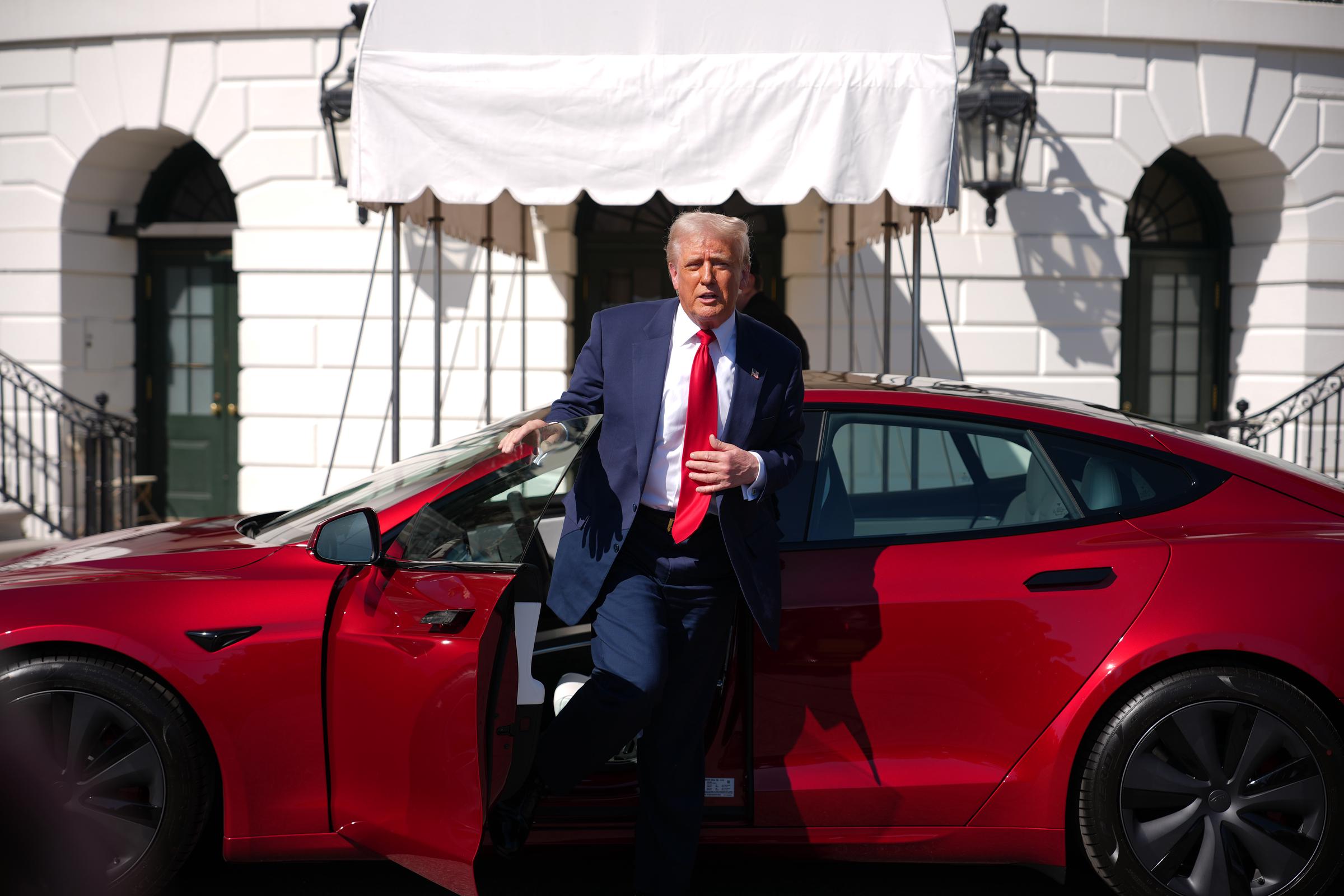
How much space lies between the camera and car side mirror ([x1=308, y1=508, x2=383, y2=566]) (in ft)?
8.90

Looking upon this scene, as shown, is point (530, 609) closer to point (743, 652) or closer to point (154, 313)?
point (743, 652)

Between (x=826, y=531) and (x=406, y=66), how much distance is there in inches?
129

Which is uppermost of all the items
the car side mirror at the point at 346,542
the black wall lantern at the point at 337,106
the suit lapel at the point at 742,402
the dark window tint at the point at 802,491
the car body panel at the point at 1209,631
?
the black wall lantern at the point at 337,106

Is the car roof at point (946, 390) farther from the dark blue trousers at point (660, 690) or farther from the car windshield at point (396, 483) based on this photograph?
the car windshield at point (396, 483)

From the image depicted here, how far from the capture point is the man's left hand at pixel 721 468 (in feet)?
8.32

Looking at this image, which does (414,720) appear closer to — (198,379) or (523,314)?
(523,314)

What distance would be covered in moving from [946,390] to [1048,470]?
371 mm

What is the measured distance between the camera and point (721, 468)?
2.53 m

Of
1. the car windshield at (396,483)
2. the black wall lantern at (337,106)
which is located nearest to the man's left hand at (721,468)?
the car windshield at (396,483)

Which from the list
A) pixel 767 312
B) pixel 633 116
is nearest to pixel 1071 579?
pixel 767 312

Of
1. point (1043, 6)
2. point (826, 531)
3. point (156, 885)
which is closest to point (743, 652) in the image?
point (826, 531)

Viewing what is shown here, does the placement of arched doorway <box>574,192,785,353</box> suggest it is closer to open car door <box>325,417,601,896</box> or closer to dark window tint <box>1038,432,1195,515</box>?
dark window tint <box>1038,432,1195,515</box>

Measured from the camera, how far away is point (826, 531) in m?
2.90

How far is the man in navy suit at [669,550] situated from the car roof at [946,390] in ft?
1.33
